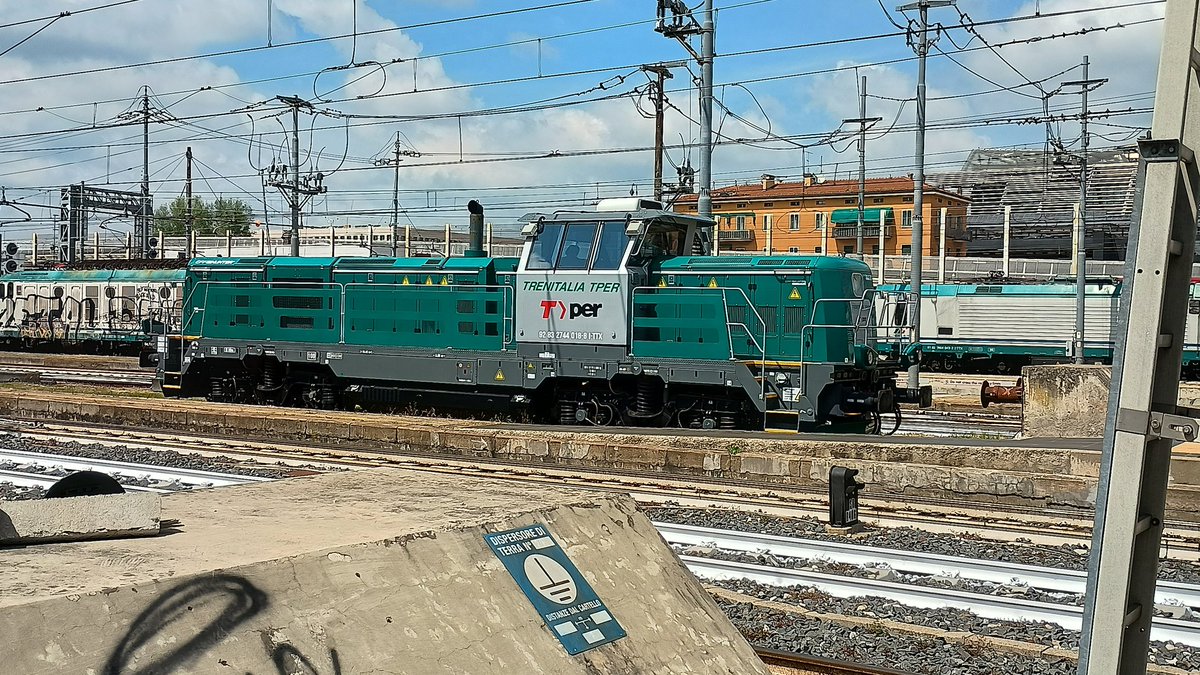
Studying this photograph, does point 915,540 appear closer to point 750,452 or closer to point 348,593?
point 750,452

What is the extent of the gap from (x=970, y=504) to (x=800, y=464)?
6.56 feet

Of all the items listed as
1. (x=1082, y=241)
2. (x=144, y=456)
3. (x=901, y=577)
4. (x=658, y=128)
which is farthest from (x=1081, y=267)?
(x=144, y=456)

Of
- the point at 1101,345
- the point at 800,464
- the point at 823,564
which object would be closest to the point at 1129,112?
the point at 1101,345

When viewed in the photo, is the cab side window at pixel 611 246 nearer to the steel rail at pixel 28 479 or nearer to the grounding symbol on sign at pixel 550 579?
the steel rail at pixel 28 479

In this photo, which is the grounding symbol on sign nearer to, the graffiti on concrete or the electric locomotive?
the graffiti on concrete

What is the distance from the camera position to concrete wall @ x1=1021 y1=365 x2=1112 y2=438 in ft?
47.2

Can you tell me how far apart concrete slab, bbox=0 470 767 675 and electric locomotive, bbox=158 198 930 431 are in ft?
32.3

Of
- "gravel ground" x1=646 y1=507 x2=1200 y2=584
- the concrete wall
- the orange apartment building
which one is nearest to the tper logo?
"gravel ground" x1=646 y1=507 x2=1200 y2=584

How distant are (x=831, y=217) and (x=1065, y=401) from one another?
1733 inches

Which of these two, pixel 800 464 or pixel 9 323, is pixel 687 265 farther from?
pixel 9 323

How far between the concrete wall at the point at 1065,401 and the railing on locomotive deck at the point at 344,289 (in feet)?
24.9

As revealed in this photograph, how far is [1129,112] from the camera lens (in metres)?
27.4

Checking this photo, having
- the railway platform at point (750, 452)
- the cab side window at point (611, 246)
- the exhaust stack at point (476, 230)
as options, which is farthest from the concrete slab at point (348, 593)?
the exhaust stack at point (476, 230)

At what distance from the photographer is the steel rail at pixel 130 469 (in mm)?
11938
